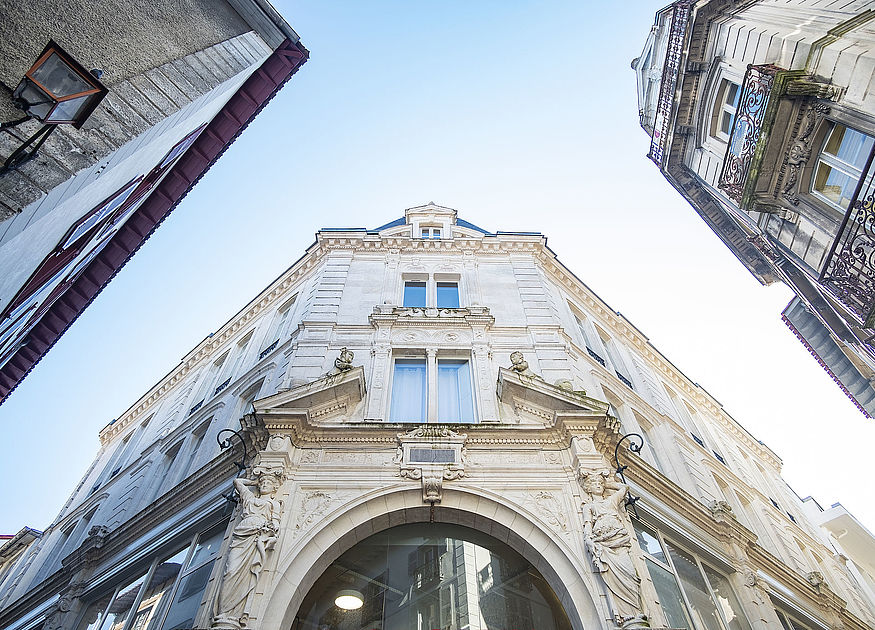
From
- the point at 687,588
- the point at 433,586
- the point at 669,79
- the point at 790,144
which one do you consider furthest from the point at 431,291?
the point at 669,79

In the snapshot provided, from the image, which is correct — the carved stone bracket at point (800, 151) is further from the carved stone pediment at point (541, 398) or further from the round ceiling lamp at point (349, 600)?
the round ceiling lamp at point (349, 600)

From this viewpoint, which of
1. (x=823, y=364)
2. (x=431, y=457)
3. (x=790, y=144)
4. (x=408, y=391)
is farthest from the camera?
(x=823, y=364)

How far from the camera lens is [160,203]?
52.5 feet

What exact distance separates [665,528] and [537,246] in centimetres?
1176

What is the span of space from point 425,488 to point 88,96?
8.79 m

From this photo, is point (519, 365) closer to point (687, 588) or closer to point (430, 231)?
point (687, 588)

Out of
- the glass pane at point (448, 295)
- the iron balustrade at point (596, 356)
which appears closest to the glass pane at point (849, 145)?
the iron balustrade at point (596, 356)

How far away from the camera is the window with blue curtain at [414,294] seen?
1809 centimetres

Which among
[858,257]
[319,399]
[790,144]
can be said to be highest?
[790,144]

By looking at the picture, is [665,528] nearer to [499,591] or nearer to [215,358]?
[499,591]

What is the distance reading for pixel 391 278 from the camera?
18.8 m

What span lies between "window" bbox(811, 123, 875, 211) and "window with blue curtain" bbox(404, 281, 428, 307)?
1180 centimetres

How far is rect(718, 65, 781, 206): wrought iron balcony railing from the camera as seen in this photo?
42.5 ft

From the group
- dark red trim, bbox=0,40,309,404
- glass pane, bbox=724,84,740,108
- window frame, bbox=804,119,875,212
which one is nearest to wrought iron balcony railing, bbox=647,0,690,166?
glass pane, bbox=724,84,740,108
